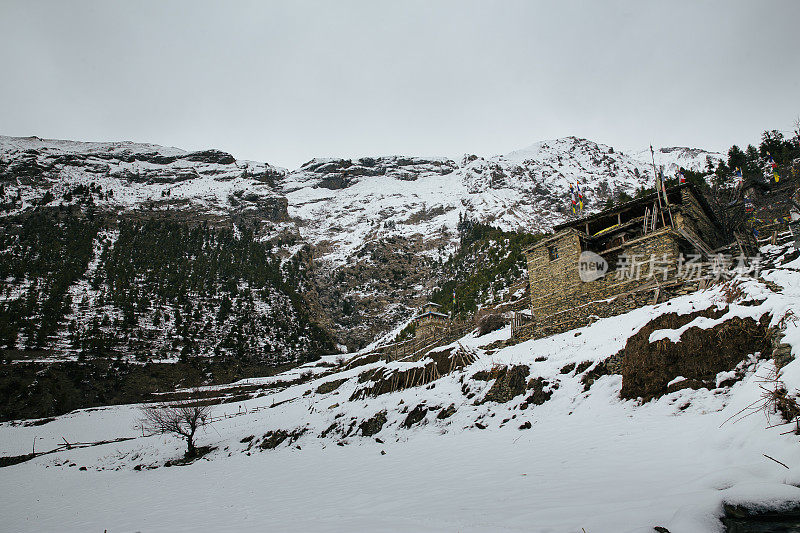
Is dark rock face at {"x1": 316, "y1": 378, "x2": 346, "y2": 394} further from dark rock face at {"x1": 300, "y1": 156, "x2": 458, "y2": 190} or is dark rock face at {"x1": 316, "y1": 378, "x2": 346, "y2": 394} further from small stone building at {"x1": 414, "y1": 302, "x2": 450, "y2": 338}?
dark rock face at {"x1": 300, "y1": 156, "x2": 458, "y2": 190}

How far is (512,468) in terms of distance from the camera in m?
7.88

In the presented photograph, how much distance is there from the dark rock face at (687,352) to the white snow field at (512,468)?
32 cm

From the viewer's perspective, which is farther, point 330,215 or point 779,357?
point 330,215

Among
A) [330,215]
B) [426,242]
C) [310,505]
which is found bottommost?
[310,505]

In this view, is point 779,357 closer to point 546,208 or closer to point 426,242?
point 426,242

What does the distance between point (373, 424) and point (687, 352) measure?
1254cm

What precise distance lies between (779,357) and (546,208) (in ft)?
432

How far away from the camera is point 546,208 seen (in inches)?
5098

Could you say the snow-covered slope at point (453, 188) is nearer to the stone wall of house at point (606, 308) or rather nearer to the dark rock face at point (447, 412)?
the stone wall of house at point (606, 308)

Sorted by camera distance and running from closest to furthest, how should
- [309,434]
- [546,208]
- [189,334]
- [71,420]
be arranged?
[309,434], [71,420], [189,334], [546,208]

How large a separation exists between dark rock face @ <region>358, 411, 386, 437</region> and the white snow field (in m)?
0.46

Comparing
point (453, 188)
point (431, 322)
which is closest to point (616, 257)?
point (431, 322)

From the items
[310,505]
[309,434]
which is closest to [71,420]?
[309,434]

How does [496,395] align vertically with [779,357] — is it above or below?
below
